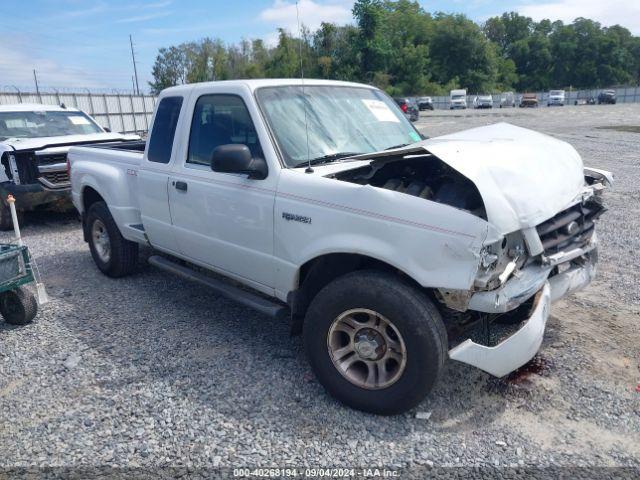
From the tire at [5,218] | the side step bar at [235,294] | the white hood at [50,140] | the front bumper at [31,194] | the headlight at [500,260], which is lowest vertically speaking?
the tire at [5,218]

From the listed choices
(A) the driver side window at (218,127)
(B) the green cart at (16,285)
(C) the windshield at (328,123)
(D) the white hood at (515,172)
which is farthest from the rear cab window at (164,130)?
(D) the white hood at (515,172)

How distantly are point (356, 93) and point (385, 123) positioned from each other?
0.36m

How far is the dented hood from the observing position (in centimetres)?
290

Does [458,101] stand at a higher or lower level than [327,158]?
lower

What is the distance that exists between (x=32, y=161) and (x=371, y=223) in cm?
722

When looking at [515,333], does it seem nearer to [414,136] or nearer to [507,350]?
[507,350]

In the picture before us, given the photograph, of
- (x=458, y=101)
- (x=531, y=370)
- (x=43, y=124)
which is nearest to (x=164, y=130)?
(x=531, y=370)

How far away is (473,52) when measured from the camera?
91.4 metres

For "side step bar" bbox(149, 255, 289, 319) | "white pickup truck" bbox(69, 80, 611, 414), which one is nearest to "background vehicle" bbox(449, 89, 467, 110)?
"white pickup truck" bbox(69, 80, 611, 414)

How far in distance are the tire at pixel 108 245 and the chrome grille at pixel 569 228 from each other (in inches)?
171

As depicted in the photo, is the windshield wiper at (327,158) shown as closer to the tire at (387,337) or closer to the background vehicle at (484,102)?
the tire at (387,337)

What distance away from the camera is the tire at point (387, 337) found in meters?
3.00

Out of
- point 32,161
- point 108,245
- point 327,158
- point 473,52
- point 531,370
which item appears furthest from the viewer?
point 473,52

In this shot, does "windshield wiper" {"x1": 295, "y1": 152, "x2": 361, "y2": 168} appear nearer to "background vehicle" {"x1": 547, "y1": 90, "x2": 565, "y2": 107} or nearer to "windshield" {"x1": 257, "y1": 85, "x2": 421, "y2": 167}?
"windshield" {"x1": 257, "y1": 85, "x2": 421, "y2": 167}
